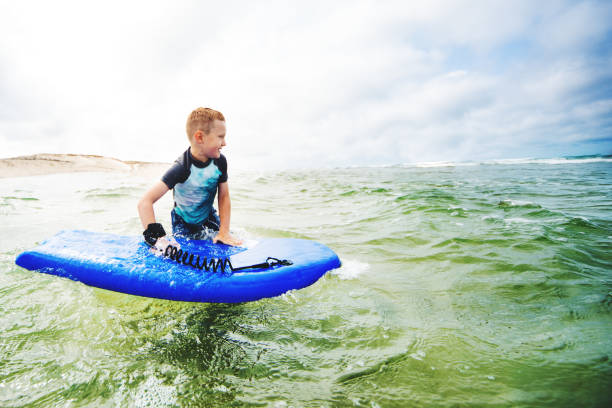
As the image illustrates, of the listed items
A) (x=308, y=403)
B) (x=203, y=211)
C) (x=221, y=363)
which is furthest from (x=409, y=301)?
(x=203, y=211)

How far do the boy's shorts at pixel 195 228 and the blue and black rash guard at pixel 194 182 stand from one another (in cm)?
6

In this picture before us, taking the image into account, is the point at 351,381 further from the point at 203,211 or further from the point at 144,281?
the point at 203,211

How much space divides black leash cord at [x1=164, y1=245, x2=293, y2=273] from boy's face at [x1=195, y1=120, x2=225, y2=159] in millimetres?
1028

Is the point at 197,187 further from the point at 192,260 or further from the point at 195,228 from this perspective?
the point at 192,260

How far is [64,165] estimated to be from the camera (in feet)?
58.9

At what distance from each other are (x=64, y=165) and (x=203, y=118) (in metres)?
20.2

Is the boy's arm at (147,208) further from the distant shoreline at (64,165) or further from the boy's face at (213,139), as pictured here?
the distant shoreline at (64,165)

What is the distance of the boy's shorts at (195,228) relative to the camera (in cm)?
364

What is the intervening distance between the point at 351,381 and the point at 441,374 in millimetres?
520

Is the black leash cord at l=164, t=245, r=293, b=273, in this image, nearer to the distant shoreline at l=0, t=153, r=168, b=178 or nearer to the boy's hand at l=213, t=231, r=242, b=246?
the boy's hand at l=213, t=231, r=242, b=246

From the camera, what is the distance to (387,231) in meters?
5.16

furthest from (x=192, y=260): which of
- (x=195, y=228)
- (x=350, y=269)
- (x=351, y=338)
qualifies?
(x=350, y=269)

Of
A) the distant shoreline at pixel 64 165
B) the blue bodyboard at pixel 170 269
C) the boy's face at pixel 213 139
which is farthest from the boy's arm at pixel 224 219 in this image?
the distant shoreline at pixel 64 165

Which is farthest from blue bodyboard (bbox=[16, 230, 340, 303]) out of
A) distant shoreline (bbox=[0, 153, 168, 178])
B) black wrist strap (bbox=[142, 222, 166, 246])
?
distant shoreline (bbox=[0, 153, 168, 178])
